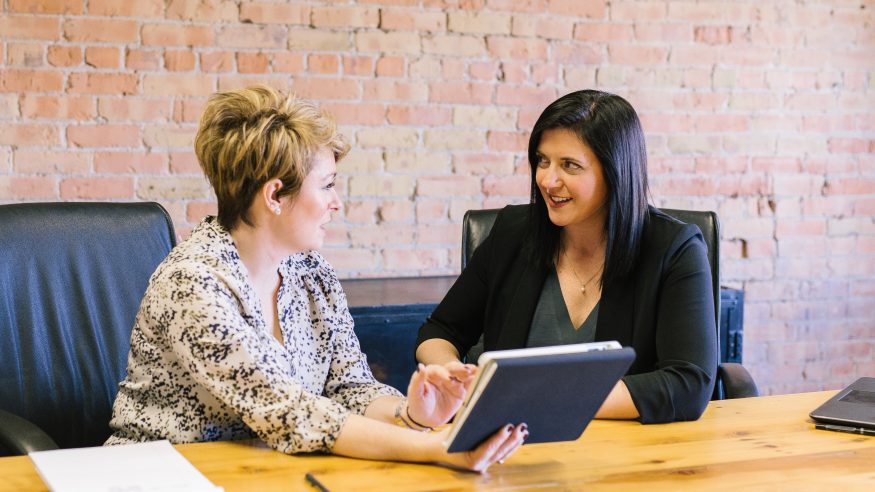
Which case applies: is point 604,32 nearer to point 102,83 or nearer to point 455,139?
point 455,139

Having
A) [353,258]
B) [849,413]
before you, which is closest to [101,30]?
[353,258]

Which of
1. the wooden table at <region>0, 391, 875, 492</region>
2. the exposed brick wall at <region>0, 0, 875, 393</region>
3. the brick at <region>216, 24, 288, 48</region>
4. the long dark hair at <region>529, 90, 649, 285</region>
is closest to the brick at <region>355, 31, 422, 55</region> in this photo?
the exposed brick wall at <region>0, 0, 875, 393</region>

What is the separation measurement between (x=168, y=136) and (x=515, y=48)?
1114mm

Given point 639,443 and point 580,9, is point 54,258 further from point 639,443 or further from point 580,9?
point 580,9

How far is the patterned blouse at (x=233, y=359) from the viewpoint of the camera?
148cm

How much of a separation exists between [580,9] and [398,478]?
2247mm

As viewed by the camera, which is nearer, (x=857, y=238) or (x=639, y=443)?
(x=639, y=443)

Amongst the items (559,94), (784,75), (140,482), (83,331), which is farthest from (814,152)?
(140,482)

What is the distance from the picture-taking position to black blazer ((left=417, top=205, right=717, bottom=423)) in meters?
1.75

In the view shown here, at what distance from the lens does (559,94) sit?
328 cm

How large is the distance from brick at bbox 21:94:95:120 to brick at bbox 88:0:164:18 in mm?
244

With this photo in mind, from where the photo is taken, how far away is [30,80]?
108 inches

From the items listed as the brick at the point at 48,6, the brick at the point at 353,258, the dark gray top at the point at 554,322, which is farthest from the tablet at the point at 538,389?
the brick at the point at 48,6

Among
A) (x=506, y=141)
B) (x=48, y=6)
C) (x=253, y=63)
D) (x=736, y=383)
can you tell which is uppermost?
(x=48, y=6)
